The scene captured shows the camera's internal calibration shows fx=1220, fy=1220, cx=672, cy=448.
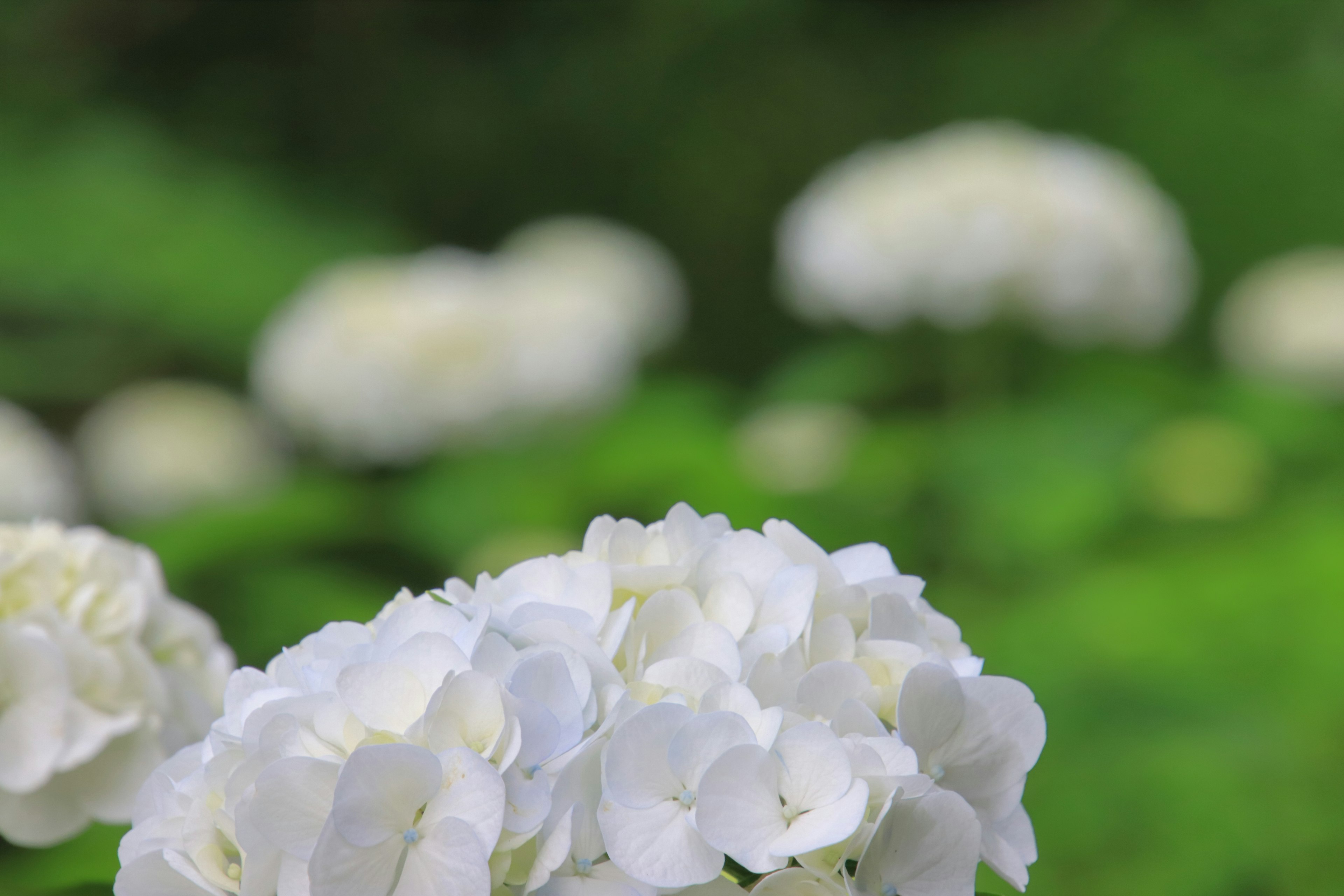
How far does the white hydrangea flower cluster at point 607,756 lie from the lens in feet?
0.90

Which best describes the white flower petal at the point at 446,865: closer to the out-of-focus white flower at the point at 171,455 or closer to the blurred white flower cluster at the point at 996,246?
the blurred white flower cluster at the point at 996,246

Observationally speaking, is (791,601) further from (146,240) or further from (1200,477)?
(146,240)

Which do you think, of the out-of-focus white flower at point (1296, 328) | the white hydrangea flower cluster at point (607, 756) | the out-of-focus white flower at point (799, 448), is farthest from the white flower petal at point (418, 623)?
the out-of-focus white flower at point (1296, 328)

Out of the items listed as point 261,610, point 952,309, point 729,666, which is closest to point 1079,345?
point 952,309

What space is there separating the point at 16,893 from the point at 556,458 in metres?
1.17

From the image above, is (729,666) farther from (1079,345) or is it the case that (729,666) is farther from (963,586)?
(1079,345)

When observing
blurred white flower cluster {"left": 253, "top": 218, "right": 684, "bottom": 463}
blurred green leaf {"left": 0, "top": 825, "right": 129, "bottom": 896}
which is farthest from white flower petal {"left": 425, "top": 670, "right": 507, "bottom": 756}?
blurred white flower cluster {"left": 253, "top": 218, "right": 684, "bottom": 463}

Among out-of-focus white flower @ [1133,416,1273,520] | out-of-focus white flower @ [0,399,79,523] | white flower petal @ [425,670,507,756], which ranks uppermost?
white flower petal @ [425,670,507,756]

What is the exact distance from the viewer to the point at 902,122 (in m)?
4.01

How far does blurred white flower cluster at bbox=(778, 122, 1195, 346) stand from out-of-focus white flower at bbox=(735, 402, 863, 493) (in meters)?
0.15

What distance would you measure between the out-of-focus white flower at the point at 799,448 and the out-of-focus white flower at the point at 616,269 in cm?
45

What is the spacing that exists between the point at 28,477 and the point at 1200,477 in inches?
52.0

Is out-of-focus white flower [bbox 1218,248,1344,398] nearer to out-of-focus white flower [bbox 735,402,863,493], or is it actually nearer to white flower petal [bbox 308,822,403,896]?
out-of-focus white flower [bbox 735,402,863,493]

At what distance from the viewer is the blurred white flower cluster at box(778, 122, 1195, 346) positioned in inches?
57.3
